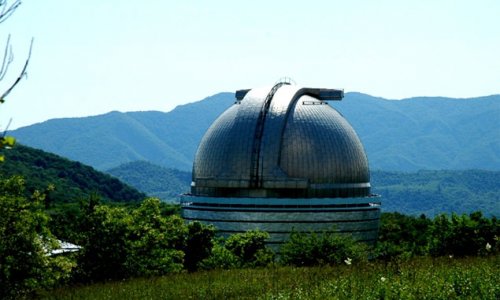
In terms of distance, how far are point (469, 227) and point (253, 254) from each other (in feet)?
64.6

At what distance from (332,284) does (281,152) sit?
6038 cm

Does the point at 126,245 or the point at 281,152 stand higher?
the point at 281,152

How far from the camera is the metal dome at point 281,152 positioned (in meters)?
85.5

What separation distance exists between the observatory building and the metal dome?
11cm

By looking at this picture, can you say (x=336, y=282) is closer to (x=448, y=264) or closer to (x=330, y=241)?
(x=448, y=264)

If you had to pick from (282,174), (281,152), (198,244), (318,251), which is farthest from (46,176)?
(318,251)

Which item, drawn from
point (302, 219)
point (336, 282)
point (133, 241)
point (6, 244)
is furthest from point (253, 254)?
point (336, 282)

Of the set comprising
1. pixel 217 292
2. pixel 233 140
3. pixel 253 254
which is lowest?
pixel 253 254

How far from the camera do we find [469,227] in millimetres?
65875

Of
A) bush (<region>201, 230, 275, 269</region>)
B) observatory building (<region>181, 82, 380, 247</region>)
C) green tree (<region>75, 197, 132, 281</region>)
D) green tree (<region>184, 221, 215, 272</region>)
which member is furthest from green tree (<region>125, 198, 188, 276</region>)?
observatory building (<region>181, 82, 380, 247</region>)

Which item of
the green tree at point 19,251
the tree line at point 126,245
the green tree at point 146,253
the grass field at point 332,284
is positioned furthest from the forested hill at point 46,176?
the grass field at point 332,284

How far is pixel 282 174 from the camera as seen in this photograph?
279 feet

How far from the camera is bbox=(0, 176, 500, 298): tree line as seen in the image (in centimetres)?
3288

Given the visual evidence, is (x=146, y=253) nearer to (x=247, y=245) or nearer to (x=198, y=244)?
(x=198, y=244)
